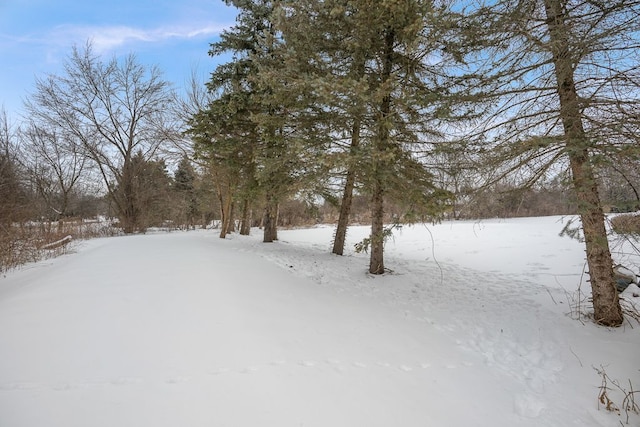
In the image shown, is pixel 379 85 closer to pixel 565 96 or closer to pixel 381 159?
pixel 381 159

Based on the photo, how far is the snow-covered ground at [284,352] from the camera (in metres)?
2.18

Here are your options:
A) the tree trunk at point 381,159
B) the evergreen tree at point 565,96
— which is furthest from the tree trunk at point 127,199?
the evergreen tree at point 565,96

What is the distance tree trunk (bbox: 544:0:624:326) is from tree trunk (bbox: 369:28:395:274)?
2.27m

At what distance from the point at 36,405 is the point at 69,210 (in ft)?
74.0

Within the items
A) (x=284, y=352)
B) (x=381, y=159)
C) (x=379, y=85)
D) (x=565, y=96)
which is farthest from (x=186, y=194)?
(x=565, y=96)

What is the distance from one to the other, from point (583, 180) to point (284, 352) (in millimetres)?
3858

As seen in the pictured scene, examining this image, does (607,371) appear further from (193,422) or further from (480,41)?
(480,41)

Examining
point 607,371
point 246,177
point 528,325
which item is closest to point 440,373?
point 607,371

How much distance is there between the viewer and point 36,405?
1.99m

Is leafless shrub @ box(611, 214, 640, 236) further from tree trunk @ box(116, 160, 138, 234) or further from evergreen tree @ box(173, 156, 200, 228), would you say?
evergreen tree @ box(173, 156, 200, 228)

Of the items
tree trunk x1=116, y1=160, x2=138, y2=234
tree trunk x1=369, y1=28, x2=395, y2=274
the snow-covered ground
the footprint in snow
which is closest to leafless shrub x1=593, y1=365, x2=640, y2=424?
the snow-covered ground

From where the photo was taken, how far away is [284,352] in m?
2.99

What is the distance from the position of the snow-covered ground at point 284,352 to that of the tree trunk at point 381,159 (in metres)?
1.10

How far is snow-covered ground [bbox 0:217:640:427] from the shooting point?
218cm
